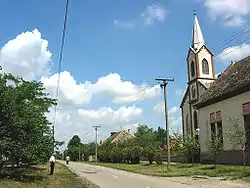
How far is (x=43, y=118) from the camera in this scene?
73.6 feet

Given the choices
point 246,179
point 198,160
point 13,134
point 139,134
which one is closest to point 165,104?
point 198,160

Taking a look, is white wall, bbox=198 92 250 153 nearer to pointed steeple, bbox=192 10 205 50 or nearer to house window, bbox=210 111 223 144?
house window, bbox=210 111 223 144

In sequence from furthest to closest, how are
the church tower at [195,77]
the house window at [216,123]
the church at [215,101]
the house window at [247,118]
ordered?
the church tower at [195,77] → the house window at [216,123] → the church at [215,101] → the house window at [247,118]

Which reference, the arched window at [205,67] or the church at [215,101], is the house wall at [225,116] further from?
the arched window at [205,67]

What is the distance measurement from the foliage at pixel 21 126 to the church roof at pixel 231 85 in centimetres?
1900

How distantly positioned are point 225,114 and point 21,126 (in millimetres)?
22347

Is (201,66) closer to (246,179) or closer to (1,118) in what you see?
(246,179)

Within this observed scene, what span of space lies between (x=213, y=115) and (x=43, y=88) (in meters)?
20.9

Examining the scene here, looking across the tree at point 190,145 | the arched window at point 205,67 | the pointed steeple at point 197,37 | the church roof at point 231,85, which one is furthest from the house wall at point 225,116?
the pointed steeple at point 197,37

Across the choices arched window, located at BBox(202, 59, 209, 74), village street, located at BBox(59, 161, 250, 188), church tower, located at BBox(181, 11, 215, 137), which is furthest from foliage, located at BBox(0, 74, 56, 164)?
arched window, located at BBox(202, 59, 209, 74)

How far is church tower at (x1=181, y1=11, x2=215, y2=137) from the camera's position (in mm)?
50844

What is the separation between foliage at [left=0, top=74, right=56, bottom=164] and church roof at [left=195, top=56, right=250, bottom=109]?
62.3ft

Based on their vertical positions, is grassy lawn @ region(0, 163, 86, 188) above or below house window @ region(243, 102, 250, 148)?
below

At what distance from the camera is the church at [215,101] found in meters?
32.8
